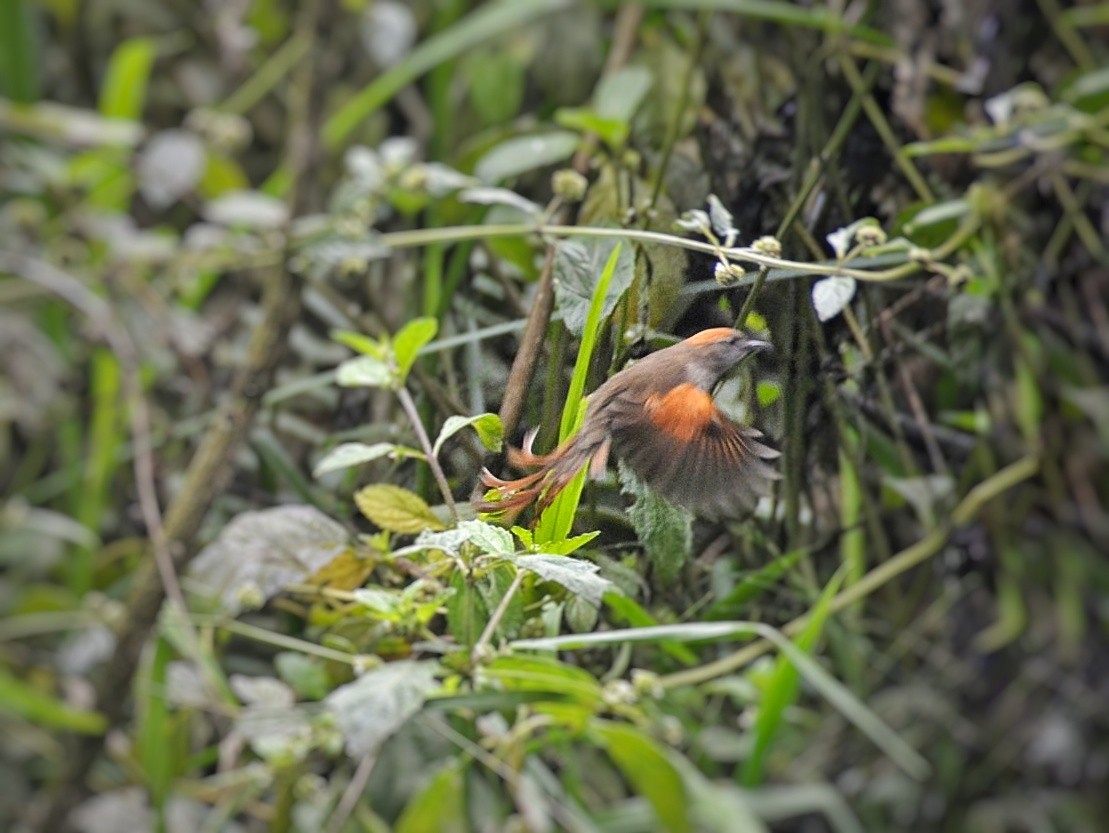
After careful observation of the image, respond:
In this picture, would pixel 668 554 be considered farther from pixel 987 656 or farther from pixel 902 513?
pixel 987 656

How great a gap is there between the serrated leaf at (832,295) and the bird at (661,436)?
5 cm

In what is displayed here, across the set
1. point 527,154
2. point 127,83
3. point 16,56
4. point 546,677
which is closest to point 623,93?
point 527,154

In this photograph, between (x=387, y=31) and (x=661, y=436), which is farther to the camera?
(x=387, y=31)

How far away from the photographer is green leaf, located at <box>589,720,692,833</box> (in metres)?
0.49

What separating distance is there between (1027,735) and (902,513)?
461 mm

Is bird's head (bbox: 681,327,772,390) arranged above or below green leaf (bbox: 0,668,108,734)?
above

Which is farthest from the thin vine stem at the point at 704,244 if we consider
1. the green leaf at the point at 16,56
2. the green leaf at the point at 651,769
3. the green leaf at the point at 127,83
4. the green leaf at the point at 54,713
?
the green leaf at the point at 16,56

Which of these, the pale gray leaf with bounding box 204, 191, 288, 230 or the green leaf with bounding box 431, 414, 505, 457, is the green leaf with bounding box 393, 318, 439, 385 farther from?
the pale gray leaf with bounding box 204, 191, 288, 230

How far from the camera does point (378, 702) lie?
1.44ft

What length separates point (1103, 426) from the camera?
0.88 metres

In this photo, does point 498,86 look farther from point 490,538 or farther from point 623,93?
point 490,538

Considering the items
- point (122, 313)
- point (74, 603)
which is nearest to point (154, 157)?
point (122, 313)

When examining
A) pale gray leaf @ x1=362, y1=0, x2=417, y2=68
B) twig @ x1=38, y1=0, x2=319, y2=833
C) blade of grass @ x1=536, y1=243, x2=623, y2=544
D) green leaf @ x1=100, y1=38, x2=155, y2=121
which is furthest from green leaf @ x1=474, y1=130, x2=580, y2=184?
green leaf @ x1=100, y1=38, x2=155, y2=121

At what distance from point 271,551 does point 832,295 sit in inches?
11.8
